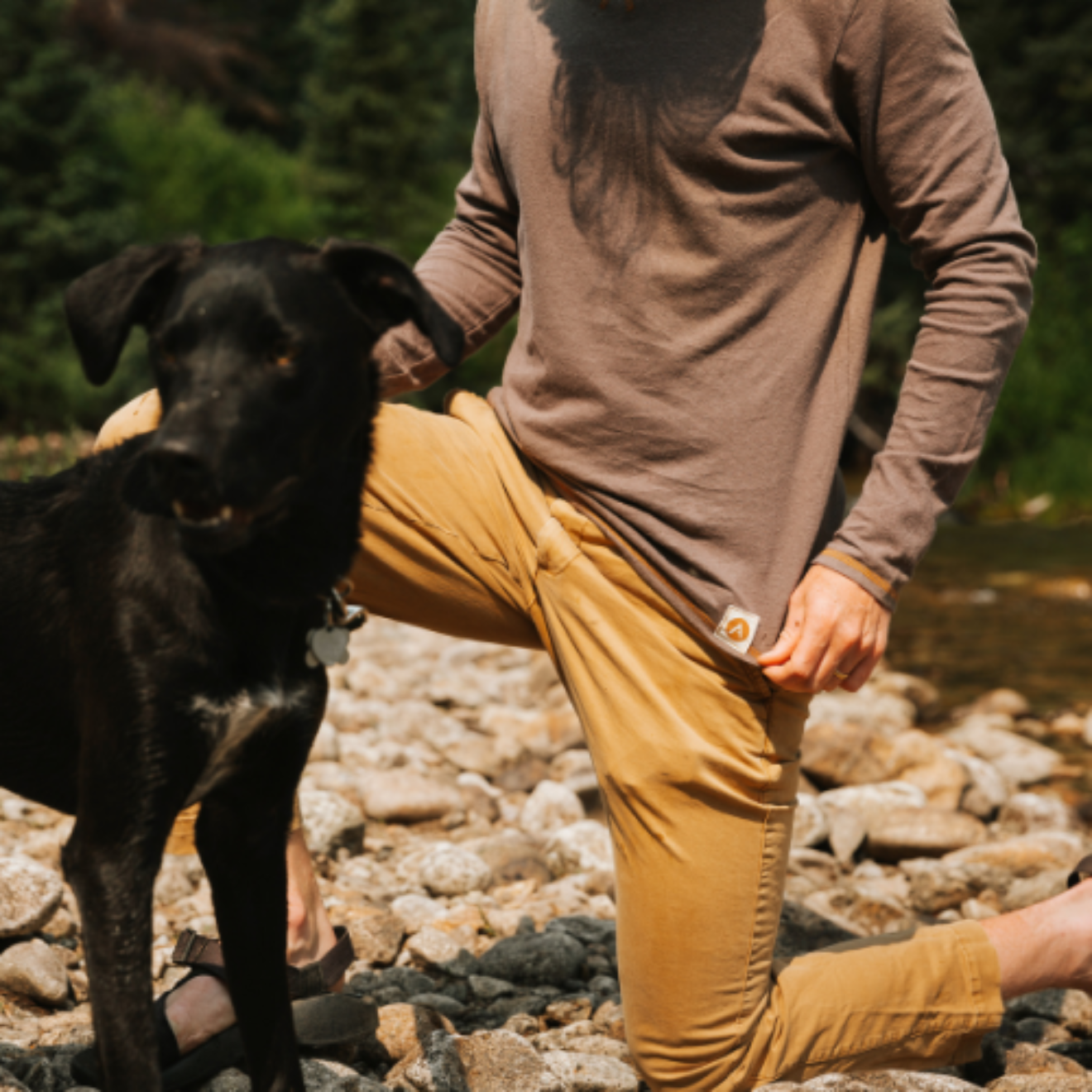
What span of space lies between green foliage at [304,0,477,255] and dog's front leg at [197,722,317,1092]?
22173 mm

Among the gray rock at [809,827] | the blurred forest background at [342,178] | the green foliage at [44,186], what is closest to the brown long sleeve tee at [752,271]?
the gray rock at [809,827]

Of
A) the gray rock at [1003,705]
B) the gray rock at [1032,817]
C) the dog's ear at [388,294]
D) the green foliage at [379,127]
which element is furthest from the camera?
the green foliage at [379,127]

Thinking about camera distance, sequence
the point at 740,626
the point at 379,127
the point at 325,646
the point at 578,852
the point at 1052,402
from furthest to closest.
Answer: the point at 379,127, the point at 1052,402, the point at 578,852, the point at 740,626, the point at 325,646

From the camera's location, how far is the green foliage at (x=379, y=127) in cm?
2408

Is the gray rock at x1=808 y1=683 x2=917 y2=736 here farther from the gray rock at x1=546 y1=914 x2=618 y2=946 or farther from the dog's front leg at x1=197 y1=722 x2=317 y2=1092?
the dog's front leg at x1=197 y1=722 x2=317 y2=1092

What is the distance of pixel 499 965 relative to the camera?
11.5 feet

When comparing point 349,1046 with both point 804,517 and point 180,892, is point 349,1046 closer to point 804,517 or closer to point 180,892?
point 180,892

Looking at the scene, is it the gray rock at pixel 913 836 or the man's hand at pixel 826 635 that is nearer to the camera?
the man's hand at pixel 826 635

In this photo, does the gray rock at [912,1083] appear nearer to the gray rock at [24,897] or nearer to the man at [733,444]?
the man at [733,444]

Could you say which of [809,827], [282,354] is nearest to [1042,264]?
[809,827]

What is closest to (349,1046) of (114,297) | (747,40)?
(114,297)

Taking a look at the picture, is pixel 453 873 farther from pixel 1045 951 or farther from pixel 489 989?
pixel 1045 951

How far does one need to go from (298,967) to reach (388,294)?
1576mm

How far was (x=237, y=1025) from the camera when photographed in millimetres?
2729
